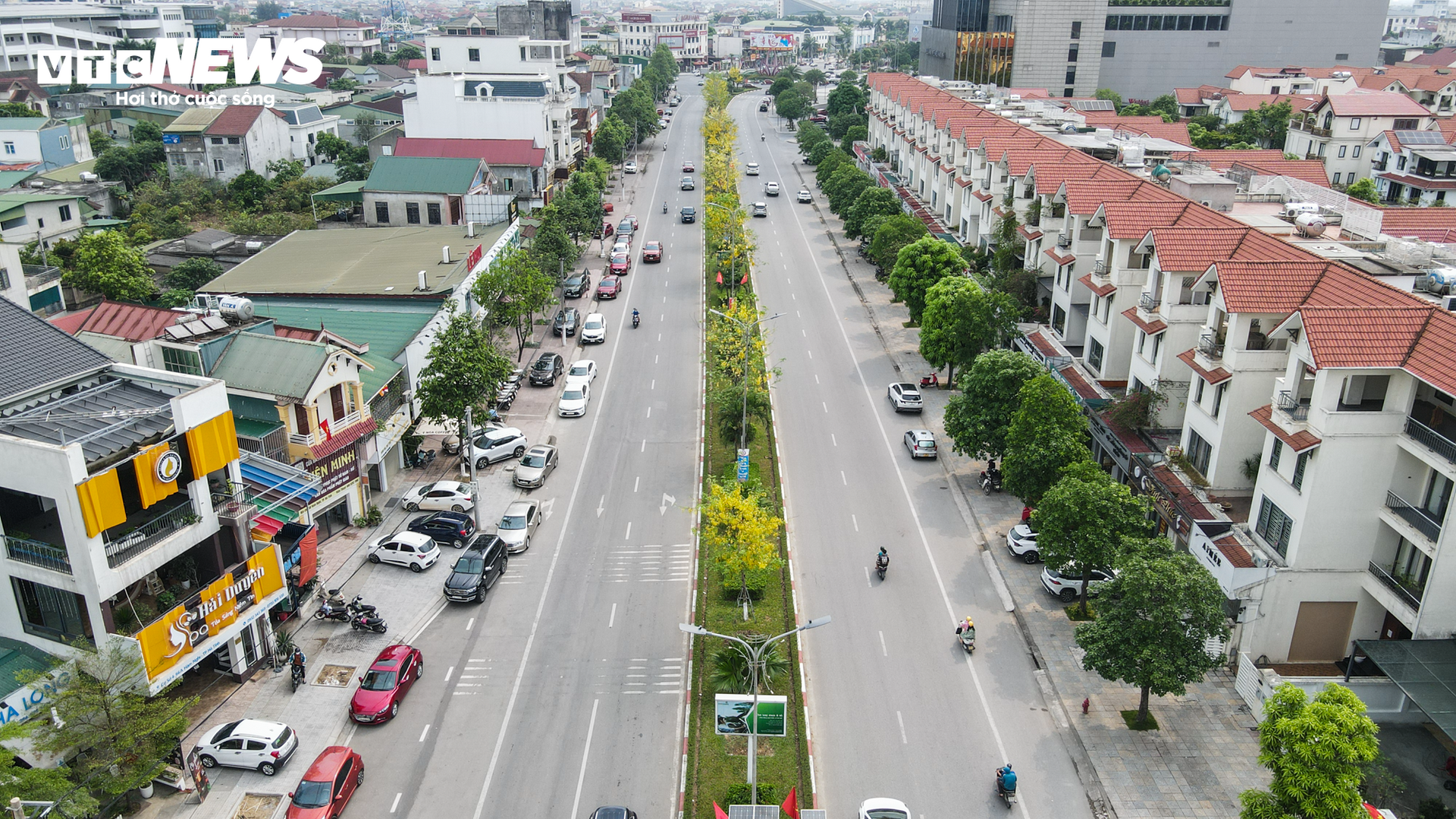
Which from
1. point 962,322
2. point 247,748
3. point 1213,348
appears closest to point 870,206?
point 962,322

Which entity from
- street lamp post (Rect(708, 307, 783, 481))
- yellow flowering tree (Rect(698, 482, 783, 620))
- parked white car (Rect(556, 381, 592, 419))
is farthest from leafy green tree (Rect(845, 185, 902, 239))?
yellow flowering tree (Rect(698, 482, 783, 620))

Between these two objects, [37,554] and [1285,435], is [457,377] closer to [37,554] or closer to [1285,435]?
[37,554]

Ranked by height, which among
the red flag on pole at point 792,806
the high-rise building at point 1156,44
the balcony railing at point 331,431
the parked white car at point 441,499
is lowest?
the red flag on pole at point 792,806

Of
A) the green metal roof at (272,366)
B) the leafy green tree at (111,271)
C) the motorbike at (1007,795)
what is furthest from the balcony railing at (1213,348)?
the leafy green tree at (111,271)

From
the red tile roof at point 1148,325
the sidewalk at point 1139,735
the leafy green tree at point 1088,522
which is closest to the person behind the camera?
→ the sidewalk at point 1139,735

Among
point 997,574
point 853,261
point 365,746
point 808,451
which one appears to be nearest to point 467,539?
point 365,746

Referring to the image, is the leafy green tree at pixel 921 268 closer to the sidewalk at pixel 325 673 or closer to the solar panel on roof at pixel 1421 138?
the sidewalk at pixel 325 673

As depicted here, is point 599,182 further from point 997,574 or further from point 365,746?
point 365,746
